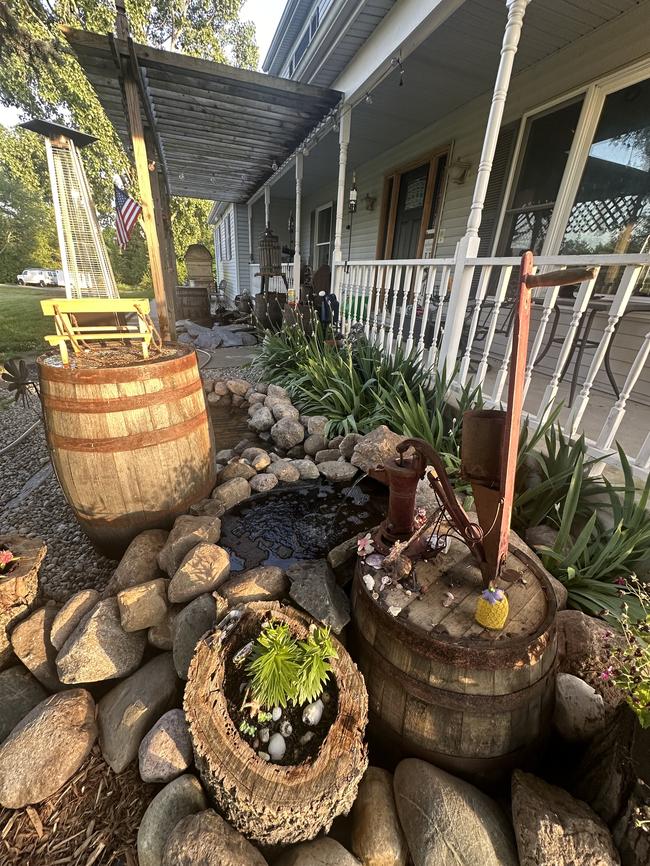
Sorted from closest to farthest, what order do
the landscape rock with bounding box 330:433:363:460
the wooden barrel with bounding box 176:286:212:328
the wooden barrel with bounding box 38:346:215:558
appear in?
1. the wooden barrel with bounding box 38:346:215:558
2. the landscape rock with bounding box 330:433:363:460
3. the wooden barrel with bounding box 176:286:212:328

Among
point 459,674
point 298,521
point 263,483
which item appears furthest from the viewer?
point 263,483

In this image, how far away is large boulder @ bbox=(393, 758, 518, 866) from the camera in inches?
34.3

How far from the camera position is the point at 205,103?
15.2 ft

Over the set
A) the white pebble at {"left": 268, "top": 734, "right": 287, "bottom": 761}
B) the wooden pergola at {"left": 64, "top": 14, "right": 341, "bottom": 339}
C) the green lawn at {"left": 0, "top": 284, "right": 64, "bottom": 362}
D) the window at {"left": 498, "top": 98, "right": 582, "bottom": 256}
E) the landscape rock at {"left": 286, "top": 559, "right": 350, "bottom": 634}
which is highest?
the wooden pergola at {"left": 64, "top": 14, "right": 341, "bottom": 339}

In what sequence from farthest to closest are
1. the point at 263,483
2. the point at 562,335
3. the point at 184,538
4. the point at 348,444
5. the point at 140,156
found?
1. the point at 562,335
2. the point at 140,156
3. the point at 348,444
4. the point at 263,483
5. the point at 184,538

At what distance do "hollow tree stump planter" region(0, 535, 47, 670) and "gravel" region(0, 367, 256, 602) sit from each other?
37 centimetres

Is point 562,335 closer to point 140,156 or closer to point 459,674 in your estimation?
point 459,674

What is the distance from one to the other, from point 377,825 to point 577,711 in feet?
2.16

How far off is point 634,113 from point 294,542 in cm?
422

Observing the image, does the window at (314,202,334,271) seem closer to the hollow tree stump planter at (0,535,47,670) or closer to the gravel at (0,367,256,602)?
the gravel at (0,367,256,602)

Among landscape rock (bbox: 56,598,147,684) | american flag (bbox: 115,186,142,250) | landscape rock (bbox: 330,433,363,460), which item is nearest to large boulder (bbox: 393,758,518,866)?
landscape rock (bbox: 56,598,147,684)

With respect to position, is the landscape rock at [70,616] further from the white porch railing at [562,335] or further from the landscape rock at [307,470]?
the white porch railing at [562,335]

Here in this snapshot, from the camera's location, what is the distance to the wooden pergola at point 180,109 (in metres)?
3.58

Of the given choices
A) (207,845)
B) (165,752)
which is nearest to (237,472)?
(165,752)
